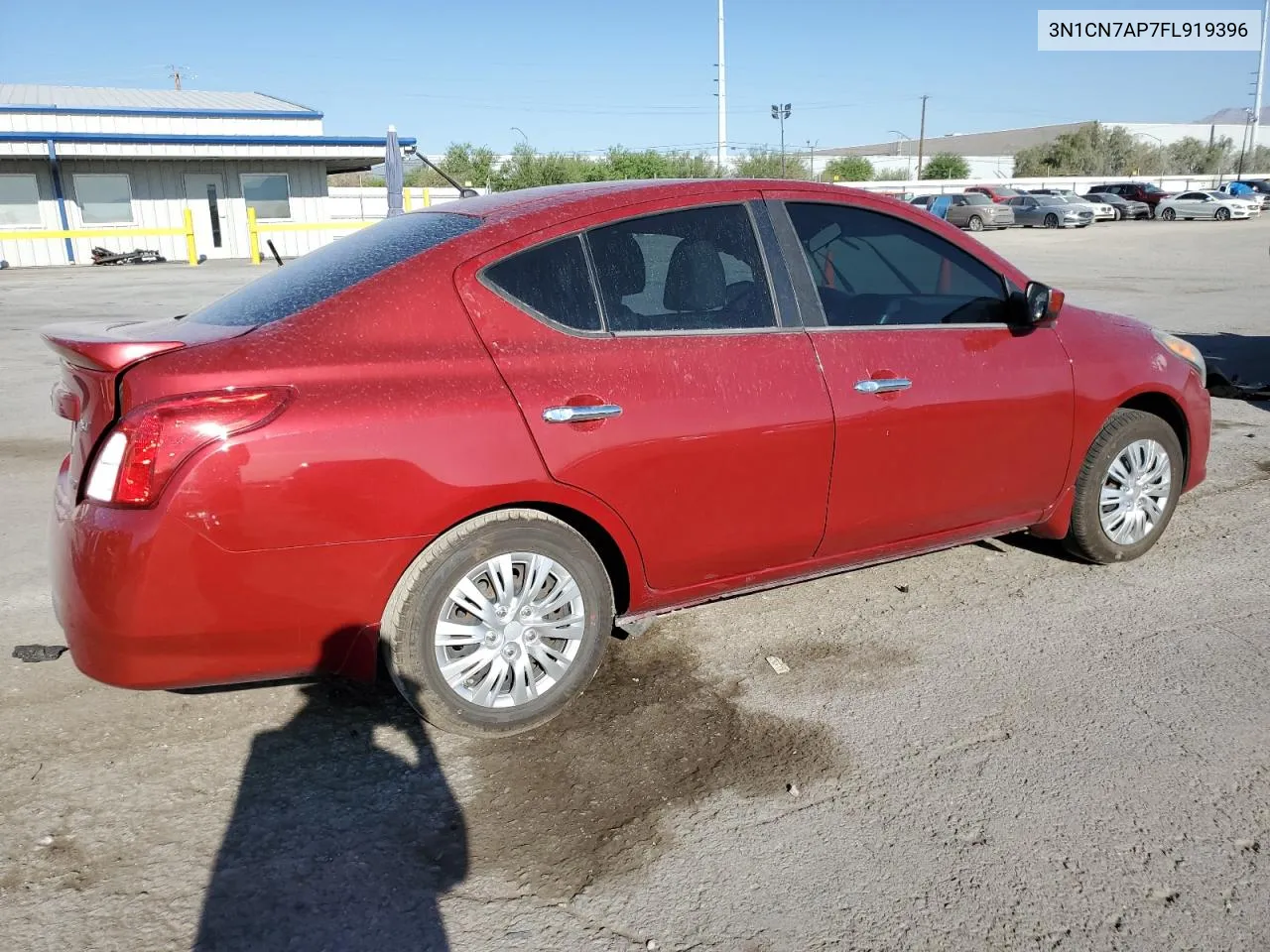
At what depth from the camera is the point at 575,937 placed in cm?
243

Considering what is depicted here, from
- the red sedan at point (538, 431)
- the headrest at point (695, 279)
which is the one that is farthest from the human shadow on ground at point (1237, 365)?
the headrest at point (695, 279)

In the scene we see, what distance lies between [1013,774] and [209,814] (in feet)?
7.72

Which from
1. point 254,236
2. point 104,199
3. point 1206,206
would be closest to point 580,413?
point 254,236

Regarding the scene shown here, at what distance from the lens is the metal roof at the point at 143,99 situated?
37406 mm

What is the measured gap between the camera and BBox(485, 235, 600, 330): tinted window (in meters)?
3.26

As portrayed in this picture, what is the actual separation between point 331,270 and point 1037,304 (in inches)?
107

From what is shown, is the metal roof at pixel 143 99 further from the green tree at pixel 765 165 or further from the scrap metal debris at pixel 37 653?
the scrap metal debris at pixel 37 653

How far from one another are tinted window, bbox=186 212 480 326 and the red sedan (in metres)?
0.02

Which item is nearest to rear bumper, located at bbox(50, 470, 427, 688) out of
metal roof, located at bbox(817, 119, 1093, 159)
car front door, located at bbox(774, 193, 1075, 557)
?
car front door, located at bbox(774, 193, 1075, 557)

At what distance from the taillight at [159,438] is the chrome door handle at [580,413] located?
34.3 inches

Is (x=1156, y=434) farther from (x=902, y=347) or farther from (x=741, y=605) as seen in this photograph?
(x=741, y=605)

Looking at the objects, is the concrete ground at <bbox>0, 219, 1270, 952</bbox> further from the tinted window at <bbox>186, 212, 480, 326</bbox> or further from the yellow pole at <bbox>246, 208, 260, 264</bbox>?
the yellow pole at <bbox>246, 208, 260, 264</bbox>

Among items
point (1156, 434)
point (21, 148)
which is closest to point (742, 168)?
point (21, 148)

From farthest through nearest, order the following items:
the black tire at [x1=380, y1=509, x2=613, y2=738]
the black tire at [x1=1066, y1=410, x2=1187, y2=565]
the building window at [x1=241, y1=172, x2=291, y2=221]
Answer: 1. the building window at [x1=241, y1=172, x2=291, y2=221]
2. the black tire at [x1=1066, y1=410, x2=1187, y2=565]
3. the black tire at [x1=380, y1=509, x2=613, y2=738]
